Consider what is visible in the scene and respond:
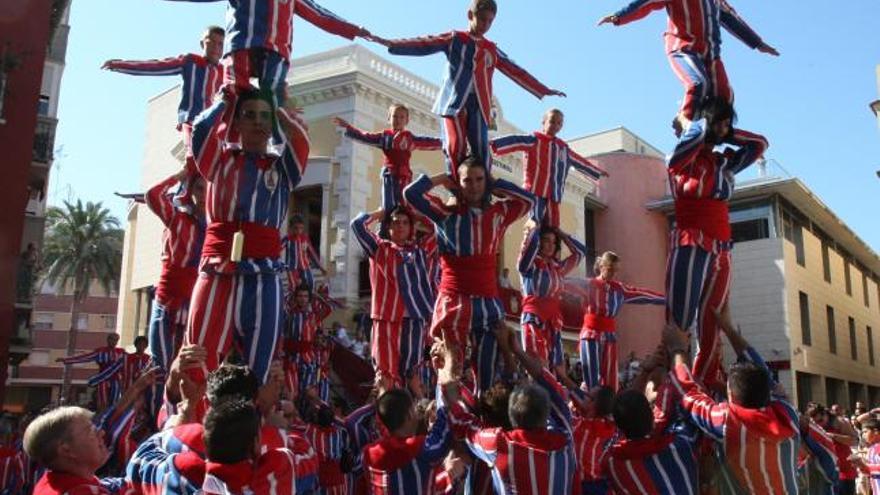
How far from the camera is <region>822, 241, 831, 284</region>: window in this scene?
92.5 feet

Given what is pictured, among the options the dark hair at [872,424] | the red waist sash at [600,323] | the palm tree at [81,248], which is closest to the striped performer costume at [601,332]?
the red waist sash at [600,323]

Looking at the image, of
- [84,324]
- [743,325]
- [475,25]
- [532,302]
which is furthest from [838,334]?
[84,324]

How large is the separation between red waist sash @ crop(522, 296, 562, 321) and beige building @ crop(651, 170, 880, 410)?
47.1 ft

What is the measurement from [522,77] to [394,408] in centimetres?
479

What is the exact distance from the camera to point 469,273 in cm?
573

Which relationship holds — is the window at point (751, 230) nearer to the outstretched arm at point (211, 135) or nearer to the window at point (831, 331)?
the window at point (831, 331)

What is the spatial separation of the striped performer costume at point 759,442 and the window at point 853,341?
30262 millimetres

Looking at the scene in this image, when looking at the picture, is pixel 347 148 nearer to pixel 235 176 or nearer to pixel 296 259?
pixel 296 259

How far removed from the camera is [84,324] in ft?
180

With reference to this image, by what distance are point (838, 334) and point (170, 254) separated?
27657 mm

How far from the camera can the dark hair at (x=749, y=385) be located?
12.0ft

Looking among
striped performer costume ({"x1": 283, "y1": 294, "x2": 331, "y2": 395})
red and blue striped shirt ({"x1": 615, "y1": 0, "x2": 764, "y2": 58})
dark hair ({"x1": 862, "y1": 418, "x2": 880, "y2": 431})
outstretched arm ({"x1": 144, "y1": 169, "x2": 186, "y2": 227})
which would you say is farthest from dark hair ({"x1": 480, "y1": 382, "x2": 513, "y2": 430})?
striped performer costume ({"x1": 283, "y1": 294, "x2": 331, "y2": 395})

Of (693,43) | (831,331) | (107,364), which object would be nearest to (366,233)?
(693,43)

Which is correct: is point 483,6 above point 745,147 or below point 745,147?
above
